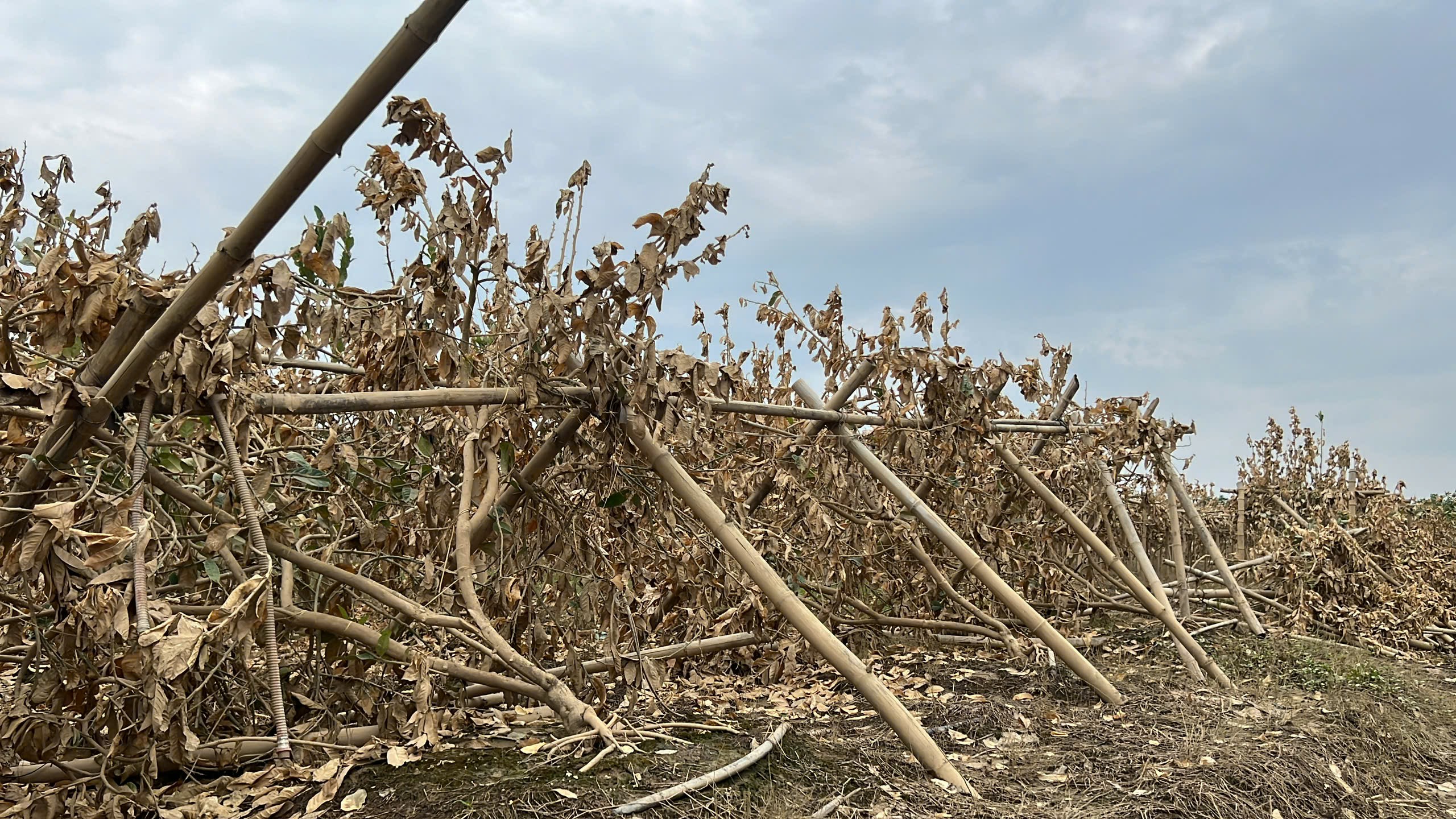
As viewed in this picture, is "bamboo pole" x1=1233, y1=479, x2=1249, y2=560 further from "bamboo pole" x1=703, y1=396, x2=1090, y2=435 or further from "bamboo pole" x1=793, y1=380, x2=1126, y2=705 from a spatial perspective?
"bamboo pole" x1=793, y1=380, x2=1126, y2=705

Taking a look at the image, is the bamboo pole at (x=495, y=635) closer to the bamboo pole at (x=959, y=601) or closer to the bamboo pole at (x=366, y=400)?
the bamboo pole at (x=366, y=400)

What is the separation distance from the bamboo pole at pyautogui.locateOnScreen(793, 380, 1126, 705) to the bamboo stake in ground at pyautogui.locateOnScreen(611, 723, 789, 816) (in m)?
1.33

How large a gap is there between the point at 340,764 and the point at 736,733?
1297 mm

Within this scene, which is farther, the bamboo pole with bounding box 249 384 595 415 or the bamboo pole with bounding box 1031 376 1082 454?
the bamboo pole with bounding box 1031 376 1082 454

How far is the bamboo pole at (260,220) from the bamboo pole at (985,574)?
10.0ft

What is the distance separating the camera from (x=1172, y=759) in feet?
12.2

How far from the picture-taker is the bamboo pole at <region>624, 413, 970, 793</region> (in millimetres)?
3250

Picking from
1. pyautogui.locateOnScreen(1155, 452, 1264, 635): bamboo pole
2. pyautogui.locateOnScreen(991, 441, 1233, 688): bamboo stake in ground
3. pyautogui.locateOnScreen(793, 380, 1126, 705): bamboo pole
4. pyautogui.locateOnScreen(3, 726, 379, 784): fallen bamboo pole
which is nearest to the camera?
pyautogui.locateOnScreen(3, 726, 379, 784): fallen bamboo pole

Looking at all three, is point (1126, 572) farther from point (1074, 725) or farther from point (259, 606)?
point (259, 606)

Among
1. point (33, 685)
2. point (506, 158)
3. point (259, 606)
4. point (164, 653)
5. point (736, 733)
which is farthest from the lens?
point (736, 733)

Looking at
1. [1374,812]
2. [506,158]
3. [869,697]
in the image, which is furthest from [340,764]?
[1374,812]

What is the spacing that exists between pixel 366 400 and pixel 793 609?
1528 millimetres

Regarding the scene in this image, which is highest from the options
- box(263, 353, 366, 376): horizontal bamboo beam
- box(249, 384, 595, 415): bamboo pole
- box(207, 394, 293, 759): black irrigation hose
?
box(263, 353, 366, 376): horizontal bamboo beam

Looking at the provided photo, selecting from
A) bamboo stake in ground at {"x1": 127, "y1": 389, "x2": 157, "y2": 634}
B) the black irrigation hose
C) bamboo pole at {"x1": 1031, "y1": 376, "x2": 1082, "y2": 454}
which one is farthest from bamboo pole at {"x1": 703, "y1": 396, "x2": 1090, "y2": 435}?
bamboo stake in ground at {"x1": 127, "y1": 389, "x2": 157, "y2": 634}
